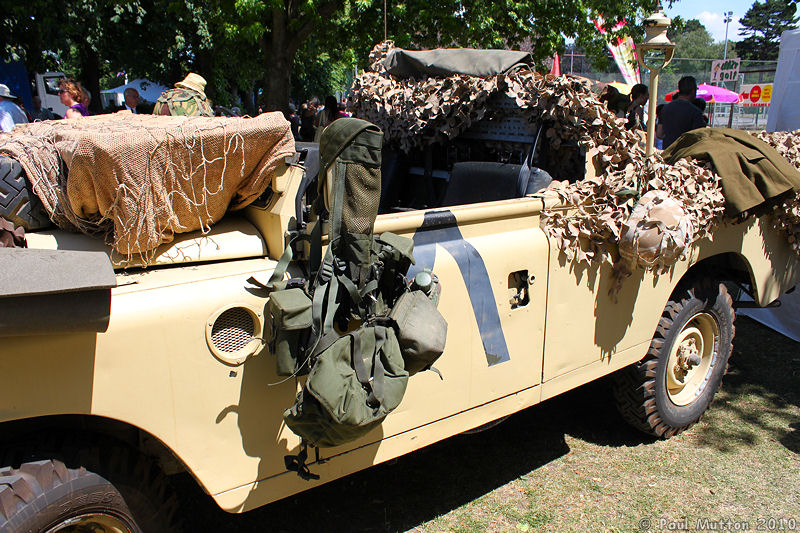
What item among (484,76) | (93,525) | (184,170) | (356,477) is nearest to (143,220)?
(184,170)

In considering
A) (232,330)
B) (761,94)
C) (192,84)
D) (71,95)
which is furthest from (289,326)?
(761,94)

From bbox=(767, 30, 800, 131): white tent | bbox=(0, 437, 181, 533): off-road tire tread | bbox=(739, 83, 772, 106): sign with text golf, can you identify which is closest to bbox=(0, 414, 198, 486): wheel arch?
bbox=(0, 437, 181, 533): off-road tire tread

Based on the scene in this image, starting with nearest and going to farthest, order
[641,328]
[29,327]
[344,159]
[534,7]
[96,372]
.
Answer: [29,327] → [96,372] → [344,159] → [641,328] → [534,7]

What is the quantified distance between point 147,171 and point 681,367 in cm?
332

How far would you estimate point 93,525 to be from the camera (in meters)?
2.08

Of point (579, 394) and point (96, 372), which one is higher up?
point (96, 372)

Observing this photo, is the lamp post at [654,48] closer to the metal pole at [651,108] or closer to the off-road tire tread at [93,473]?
the metal pole at [651,108]

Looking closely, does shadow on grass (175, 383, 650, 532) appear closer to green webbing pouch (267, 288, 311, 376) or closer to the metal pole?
green webbing pouch (267, 288, 311, 376)

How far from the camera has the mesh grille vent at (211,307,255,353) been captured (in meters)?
2.14

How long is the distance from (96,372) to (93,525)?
1.87 ft

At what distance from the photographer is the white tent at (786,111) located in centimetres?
566

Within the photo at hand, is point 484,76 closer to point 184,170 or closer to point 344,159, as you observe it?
point 344,159

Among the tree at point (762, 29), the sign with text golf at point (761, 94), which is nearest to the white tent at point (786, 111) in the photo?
the sign with text golf at point (761, 94)

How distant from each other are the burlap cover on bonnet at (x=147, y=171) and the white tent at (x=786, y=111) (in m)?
5.22
